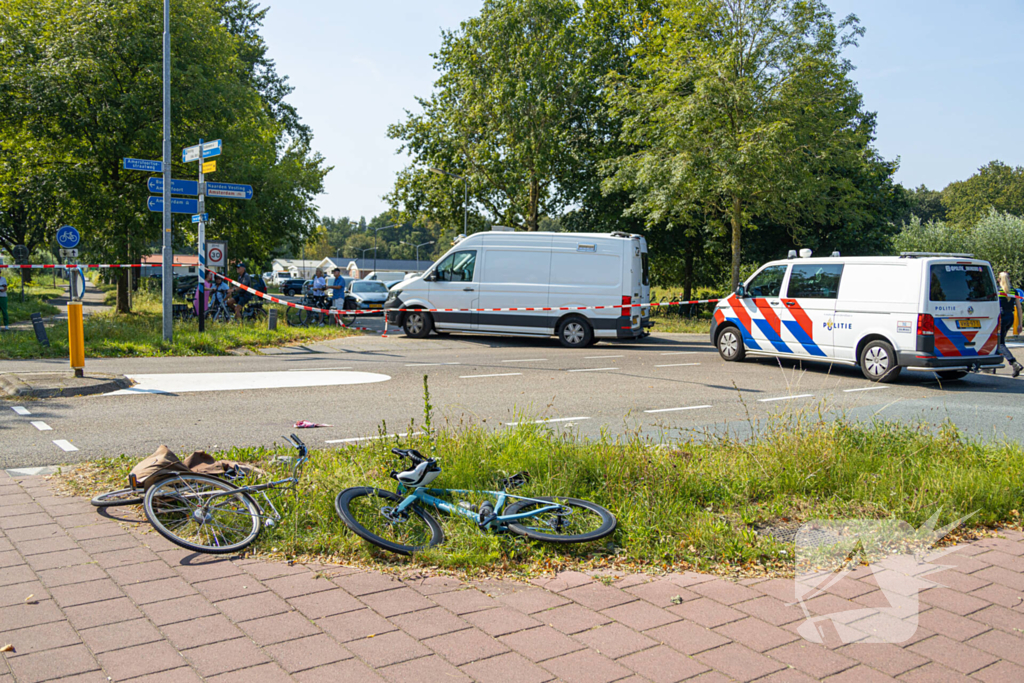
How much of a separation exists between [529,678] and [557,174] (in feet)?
95.9

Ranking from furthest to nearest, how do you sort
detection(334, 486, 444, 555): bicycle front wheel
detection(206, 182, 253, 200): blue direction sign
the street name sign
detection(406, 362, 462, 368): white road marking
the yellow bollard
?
detection(206, 182, 253, 200): blue direction sign → the street name sign → detection(406, 362, 462, 368): white road marking → the yellow bollard → detection(334, 486, 444, 555): bicycle front wheel

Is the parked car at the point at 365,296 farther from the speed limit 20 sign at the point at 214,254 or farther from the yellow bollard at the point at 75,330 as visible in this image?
the yellow bollard at the point at 75,330

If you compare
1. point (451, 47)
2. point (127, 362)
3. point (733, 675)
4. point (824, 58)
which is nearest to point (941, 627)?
point (733, 675)

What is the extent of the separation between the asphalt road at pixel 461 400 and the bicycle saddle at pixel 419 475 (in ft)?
5.94

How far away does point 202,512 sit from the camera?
14.7ft

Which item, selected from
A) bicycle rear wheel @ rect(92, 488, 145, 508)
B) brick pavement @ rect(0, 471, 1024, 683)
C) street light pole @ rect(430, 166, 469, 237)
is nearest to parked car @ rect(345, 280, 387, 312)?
street light pole @ rect(430, 166, 469, 237)

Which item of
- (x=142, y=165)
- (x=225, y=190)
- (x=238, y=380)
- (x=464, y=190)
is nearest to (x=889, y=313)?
(x=238, y=380)

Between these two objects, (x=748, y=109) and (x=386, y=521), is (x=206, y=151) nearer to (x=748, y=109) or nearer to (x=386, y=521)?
(x=386, y=521)

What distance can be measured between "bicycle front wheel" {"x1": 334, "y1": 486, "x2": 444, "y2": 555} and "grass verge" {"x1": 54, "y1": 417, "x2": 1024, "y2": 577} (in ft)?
0.28

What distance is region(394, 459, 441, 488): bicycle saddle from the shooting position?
4426mm

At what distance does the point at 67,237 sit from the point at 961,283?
1648cm

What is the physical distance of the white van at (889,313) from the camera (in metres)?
11.5

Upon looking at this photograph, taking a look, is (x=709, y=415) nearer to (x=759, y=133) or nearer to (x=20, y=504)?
(x=20, y=504)

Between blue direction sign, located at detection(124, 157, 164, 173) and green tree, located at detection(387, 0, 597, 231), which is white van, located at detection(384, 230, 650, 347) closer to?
blue direction sign, located at detection(124, 157, 164, 173)
